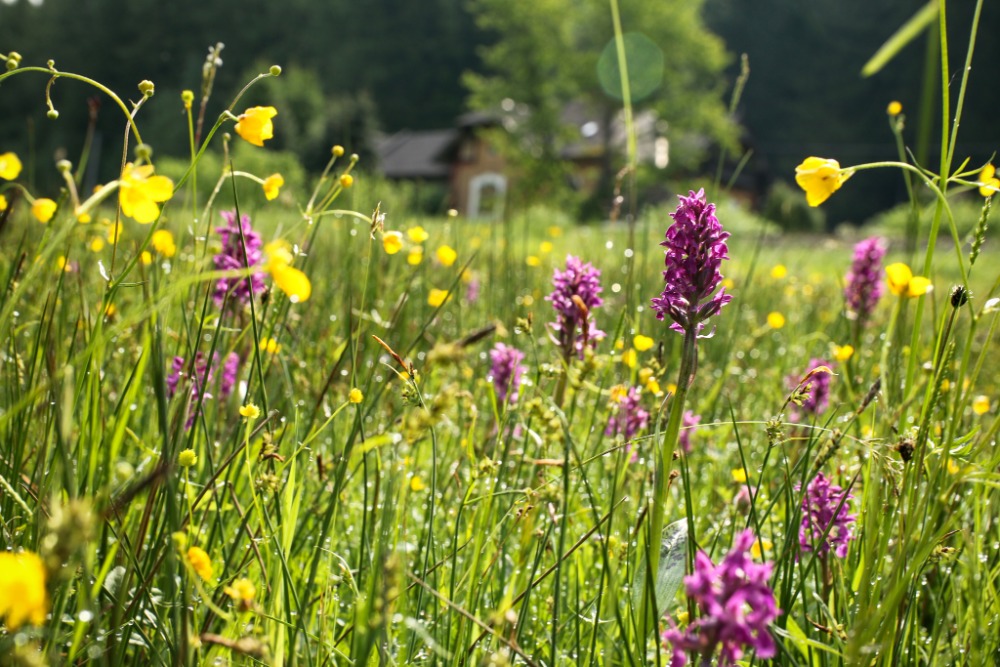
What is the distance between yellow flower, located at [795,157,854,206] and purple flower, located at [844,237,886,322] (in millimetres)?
1753

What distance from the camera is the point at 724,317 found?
3.70 metres

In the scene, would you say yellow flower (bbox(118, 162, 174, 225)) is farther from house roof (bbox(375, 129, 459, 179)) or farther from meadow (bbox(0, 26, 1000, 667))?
house roof (bbox(375, 129, 459, 179))

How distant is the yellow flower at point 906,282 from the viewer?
3.21 feet

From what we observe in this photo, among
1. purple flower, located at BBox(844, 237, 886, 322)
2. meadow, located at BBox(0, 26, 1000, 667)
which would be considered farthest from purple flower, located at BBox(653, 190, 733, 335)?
purple flower, located at BBox(844, 237, 886, 322)

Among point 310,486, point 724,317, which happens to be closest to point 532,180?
point 724,317

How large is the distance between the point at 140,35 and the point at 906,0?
137 feet

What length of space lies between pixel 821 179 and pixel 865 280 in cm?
188

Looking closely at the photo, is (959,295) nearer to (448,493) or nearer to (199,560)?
(199,560)

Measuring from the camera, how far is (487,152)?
36.6 m

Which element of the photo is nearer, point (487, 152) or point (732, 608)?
point (732, 608)

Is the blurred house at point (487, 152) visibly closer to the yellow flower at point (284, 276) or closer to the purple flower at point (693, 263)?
the purple flower at point (693, 263)

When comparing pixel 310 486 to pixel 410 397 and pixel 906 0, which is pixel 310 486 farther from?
pixel 906 0

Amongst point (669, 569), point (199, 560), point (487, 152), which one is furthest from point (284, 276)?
point (487, 152)

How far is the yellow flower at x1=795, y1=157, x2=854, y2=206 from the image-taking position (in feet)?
2.90
